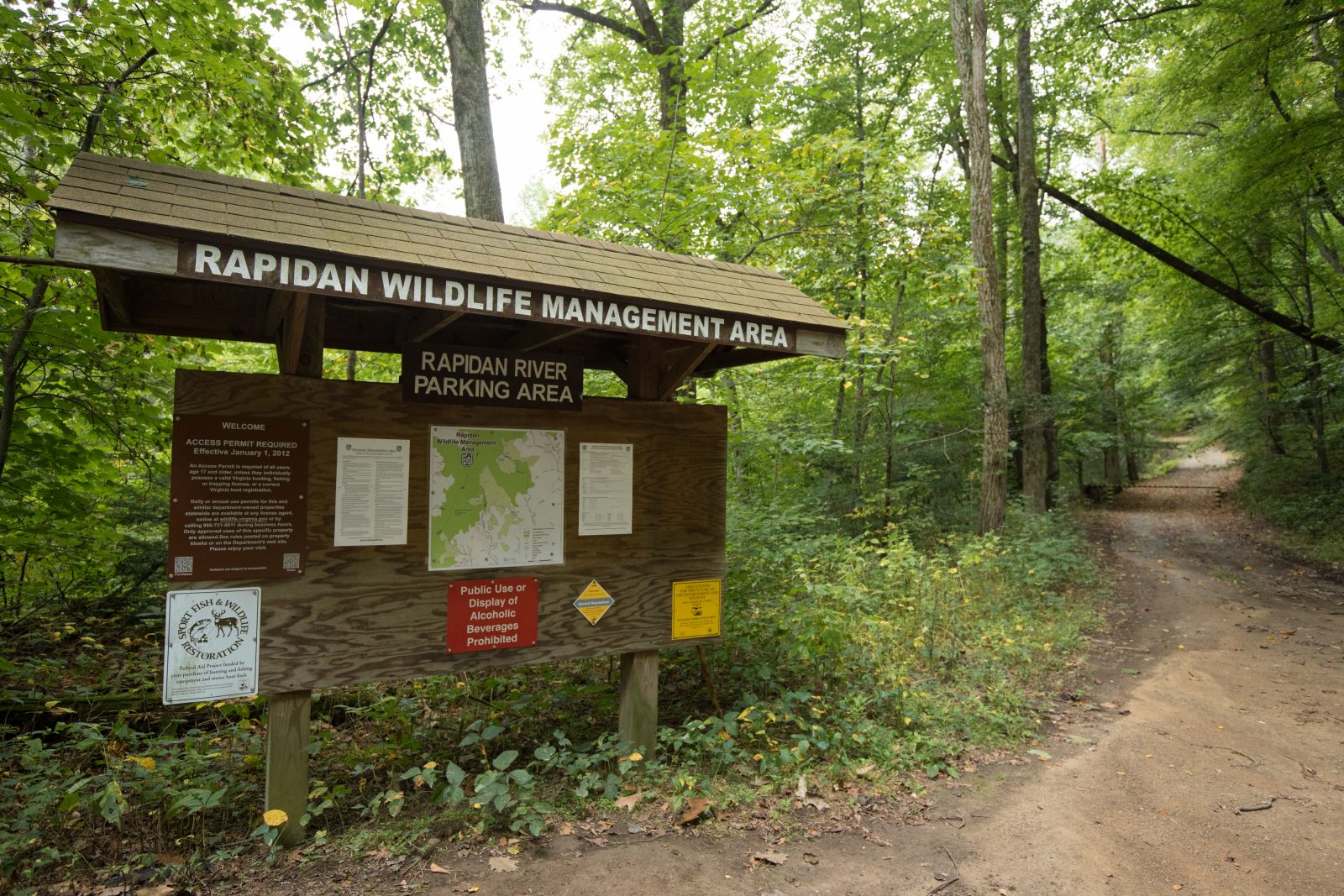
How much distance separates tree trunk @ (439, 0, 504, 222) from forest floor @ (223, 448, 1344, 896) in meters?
6.20

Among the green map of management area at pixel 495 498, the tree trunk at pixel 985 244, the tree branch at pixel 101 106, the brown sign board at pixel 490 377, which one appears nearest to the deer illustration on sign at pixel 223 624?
the green map of management area at pixel 495 498

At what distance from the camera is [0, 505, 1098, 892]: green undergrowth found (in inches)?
142

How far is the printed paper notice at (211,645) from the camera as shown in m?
3.36

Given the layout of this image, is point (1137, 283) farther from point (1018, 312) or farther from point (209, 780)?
point (209, 780)

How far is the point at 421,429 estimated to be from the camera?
4.03m

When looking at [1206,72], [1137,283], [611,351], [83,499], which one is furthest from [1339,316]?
[83,499]

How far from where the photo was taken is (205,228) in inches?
112

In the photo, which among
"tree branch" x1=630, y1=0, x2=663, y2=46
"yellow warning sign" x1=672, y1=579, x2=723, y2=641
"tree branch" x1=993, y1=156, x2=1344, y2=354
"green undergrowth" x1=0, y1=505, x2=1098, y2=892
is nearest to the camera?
"green undergrowth" x1=0, y1=505, x2=1098, y2=892

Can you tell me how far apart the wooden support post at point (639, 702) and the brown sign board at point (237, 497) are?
214 cm

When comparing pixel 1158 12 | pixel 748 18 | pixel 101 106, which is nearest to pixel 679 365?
pixel 101 106

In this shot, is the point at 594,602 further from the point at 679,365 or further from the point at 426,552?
the point at 679,365

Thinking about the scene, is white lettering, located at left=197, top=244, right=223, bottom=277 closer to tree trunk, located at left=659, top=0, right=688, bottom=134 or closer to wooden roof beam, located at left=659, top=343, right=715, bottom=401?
wooden roof beam, located at left=659, top=343, right=715, bottom=401

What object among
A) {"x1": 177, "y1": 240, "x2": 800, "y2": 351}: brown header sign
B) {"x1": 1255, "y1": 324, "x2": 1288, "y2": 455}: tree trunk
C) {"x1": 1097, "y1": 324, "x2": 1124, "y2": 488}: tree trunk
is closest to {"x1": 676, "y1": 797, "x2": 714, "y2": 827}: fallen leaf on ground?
{"x1": 177, "y1": 240, "x2": 800, "y2": 351}: brown header sign

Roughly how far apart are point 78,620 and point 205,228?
573 cm
